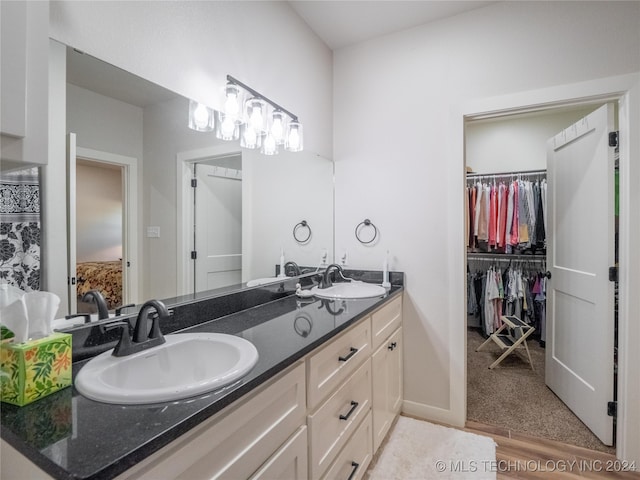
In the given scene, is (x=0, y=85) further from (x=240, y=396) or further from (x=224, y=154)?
(x=224, y=154)

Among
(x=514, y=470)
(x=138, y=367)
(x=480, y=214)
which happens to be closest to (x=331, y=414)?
(x=138, y=367)

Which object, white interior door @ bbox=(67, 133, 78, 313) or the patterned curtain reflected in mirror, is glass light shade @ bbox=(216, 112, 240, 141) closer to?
white interior door @ bbox=(67, 133, 78, 313)

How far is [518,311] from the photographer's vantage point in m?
3.50

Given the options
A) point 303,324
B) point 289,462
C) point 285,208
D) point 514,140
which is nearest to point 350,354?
point 303,324

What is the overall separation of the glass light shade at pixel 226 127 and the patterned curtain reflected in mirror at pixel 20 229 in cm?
77

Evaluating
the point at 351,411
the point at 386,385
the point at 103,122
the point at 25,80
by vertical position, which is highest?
the point at 103,122

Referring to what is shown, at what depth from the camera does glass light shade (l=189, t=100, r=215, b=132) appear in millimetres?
1379

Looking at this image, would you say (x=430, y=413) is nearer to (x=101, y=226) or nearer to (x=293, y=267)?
(x=293, y=267)

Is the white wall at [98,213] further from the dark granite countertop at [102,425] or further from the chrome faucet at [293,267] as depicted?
the chrome faucet at [293,267]

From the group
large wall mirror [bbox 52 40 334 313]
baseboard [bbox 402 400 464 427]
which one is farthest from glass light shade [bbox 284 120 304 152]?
baseboard [bbox 402 400 464 427]

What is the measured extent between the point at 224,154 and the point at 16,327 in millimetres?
1085

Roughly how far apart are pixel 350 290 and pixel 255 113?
1242 mm

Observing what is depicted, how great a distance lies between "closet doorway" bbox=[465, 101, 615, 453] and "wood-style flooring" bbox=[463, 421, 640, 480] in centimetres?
9

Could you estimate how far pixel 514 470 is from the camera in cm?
168
